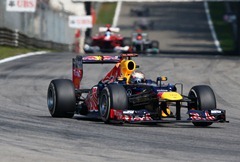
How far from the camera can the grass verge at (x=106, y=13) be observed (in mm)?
83062

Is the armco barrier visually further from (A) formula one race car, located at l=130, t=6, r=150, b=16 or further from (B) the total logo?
(A) formula one race car, located at l=130, t=6, r=150, b=16

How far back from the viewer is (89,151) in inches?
410

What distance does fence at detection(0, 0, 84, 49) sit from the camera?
39188 millimetres

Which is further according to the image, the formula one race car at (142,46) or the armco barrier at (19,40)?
the formula one race car at (142,46)

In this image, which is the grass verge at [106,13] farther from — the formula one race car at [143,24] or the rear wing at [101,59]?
the rear wing at [101,59]

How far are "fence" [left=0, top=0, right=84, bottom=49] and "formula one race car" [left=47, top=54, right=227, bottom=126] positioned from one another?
75.6 feet

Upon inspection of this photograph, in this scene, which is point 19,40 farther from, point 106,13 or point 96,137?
point 106,13

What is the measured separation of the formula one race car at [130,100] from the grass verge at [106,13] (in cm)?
6709

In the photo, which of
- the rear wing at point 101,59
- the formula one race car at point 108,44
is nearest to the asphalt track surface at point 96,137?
the rear wing at point 101,59

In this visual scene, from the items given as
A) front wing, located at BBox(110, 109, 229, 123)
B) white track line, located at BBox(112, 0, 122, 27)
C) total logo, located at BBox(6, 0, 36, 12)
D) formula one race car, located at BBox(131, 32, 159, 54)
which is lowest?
front wing, located at BBox(110, 109, 229, 123)

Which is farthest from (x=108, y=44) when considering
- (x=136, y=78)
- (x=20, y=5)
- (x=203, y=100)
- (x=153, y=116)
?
(x=153, y=116)

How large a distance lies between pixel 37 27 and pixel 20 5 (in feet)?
18.9

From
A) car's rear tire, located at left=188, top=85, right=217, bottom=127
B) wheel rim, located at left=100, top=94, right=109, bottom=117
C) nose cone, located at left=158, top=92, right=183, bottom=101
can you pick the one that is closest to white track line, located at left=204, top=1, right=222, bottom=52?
car's rear tire, located at left=188, top=85, right=217, bottom=127

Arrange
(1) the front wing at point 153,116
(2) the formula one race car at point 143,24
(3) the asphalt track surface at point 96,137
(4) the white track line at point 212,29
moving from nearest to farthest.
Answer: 1. (3) the asphalt track surface at point 96,137
2. (1) the front wing at point 153,116
3. (4) the white track line at point 212,29
4. (2) the formula one race car at point 143,24
